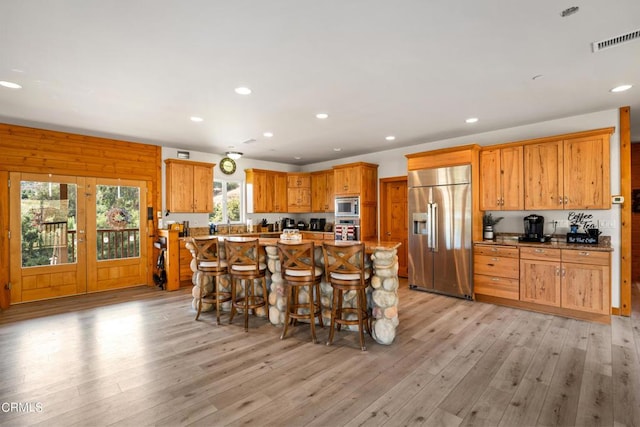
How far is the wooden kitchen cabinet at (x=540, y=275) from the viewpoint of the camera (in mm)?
4184

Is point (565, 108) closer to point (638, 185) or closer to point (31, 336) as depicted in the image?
point (638, 185)

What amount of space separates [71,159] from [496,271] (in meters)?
7.07

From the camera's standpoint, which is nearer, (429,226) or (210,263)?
(210,263)

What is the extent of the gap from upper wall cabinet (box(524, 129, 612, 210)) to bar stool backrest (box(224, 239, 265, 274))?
4.02 metres

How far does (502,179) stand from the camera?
15.9ft

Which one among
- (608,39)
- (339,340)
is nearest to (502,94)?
(608,39)

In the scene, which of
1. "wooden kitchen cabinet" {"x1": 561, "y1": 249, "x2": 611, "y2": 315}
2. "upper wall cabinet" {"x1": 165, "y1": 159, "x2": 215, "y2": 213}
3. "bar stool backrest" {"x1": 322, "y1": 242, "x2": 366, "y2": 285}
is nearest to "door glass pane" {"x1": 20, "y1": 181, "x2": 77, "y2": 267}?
"upper wall cabinet" {"x1": 165, "y1": 159, "x2": 215, "y2": 213}

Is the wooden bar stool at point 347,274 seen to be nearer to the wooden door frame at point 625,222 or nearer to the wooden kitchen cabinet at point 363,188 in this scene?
the wooden kitchen cabinet at point 363,188

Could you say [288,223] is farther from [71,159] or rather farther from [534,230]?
[534,230]

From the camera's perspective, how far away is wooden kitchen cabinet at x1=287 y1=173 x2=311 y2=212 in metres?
8.10

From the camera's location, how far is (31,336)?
3.51 metres

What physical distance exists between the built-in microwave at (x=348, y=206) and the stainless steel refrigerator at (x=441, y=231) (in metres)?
1.33

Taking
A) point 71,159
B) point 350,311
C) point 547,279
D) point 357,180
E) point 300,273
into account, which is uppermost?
point 71,159

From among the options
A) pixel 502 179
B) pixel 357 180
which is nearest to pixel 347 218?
pixel 357 180
